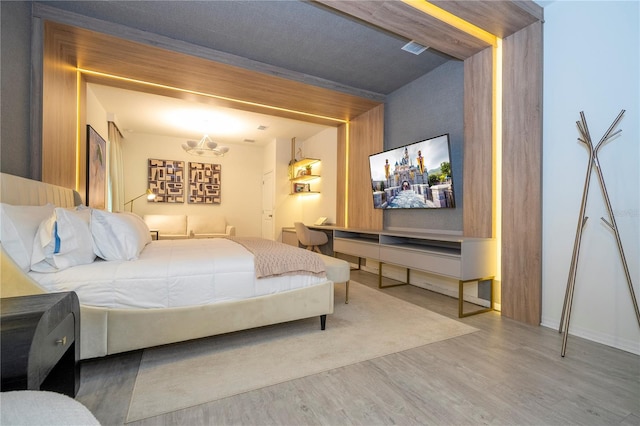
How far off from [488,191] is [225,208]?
5707 millimetres

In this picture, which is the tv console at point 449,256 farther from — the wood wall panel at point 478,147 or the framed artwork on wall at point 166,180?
the framed artwork on wall at point 166,180

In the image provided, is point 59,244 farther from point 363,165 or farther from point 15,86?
point 363,165

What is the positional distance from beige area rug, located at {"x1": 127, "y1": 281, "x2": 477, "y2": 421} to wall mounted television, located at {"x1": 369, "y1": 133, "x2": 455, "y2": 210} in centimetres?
127

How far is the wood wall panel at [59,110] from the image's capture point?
8.21 ft

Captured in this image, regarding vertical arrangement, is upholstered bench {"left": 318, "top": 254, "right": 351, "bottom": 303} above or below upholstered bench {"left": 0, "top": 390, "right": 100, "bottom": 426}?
below

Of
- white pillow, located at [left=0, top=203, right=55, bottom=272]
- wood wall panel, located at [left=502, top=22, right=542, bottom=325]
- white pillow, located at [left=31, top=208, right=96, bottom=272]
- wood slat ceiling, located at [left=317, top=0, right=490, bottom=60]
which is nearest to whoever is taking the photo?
white pillow, located at [left=0, top=203, right=55, bottom=272]

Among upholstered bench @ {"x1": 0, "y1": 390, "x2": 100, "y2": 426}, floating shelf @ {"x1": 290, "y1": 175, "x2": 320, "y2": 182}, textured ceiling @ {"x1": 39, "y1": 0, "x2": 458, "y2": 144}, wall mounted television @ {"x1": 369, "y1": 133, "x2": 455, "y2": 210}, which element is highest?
textured ceiling @ {"x1": 39, "y1": 0, "x2": 458, "y2": 144}

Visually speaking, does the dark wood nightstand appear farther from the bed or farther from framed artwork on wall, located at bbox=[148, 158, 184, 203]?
framed artwork on wall, located at bbox=[148, 158, 184, 203]

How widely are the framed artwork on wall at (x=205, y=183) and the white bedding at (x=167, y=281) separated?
4710mm

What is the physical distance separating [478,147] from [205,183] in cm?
572

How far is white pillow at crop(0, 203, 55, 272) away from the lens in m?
1.45

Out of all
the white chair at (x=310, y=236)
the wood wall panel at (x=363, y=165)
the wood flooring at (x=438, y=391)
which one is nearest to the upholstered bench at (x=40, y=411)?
the wood flooring at (x=438, y=391)

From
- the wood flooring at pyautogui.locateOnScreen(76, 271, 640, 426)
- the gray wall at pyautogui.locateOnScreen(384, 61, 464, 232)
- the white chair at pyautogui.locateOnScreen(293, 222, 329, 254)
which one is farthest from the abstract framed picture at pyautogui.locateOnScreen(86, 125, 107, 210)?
the gray wall at pyautogui.locateOnScreen(384, 61, 464, 232)

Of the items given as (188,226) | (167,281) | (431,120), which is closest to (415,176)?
(431,120)
